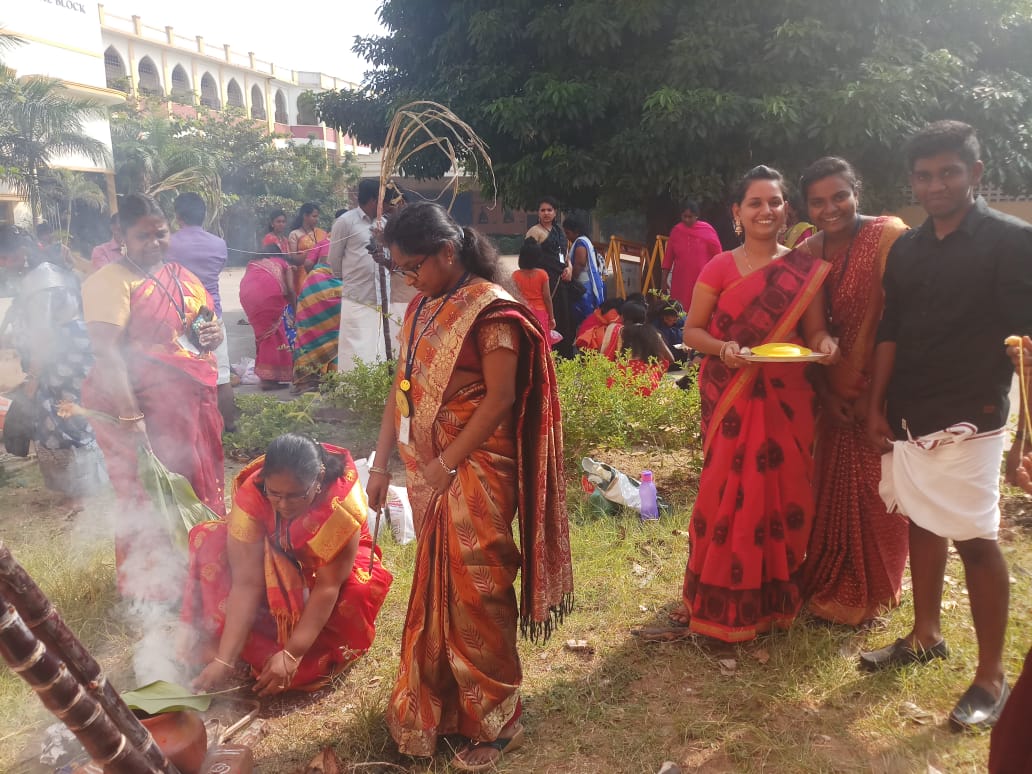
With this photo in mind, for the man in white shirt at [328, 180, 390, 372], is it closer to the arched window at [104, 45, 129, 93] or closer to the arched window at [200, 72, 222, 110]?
the arched window at [104, 45, 129, 93]

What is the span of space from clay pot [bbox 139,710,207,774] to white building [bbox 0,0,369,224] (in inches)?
410

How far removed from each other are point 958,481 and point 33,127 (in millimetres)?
19269

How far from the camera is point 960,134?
2.64m

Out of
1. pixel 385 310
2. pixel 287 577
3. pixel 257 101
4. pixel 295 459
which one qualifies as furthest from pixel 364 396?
pixel 257 101

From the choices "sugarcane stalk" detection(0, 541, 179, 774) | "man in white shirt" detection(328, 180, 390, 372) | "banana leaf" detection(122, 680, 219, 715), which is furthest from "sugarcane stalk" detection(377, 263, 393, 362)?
"sugarcane stalk" detection(0, 541, 179, 774)

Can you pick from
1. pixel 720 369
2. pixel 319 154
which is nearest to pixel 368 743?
pixel 720 369

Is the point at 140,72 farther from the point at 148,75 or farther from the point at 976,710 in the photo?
the point at 976,710

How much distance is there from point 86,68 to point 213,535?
23836 millimetres

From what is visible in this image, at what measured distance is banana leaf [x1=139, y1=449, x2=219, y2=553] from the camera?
368cm

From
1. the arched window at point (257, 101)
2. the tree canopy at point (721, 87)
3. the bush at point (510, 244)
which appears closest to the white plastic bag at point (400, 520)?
the tree canopy at point (721, 87)

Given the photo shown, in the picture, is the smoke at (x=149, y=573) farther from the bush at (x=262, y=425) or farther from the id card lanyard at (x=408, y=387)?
the bush at (x=262, y=425)

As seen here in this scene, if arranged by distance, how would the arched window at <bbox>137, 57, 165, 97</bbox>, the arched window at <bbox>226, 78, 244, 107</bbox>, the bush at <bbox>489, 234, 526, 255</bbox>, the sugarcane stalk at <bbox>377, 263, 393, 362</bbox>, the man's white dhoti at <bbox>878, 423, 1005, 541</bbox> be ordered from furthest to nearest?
the arched window at <bbox>226, 78, 244, 107</bbox>, the arched window at <bbox>137, 57, 165, 97</bbox>, the bush at <bbox>489, 234, 526, 255</bbox>, the sugarcane stalk at <bbox>377, 263, 393, 362</bbox>, the man's white dhoti at <bbox>878, 423, 1005, 541</bbox>

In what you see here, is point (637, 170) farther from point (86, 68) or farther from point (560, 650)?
point (86, 68)

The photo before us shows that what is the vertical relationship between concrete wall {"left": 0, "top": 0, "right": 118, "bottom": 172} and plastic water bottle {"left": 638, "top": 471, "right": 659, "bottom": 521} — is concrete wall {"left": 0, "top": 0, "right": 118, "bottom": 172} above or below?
above
